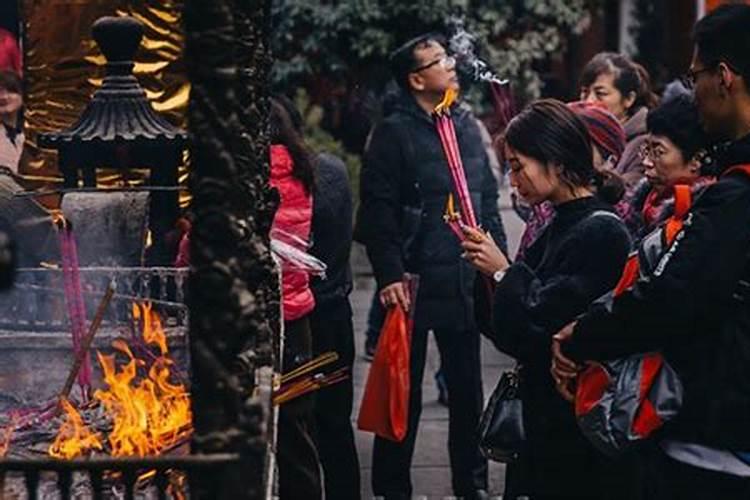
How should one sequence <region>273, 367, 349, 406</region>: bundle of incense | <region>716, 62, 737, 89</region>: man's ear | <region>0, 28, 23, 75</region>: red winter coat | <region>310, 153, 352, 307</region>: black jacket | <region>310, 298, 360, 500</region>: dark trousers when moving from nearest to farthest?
1. <region>716, 62, 737, 89</region>: man's ear
2. <region>273, 367, 349, 406</region>: bundle of incense
3. <region>310, 153, 352, 307</region>: black jacket
4. <region>310, 298, 360, 500</region>: dark trousers
5. <region>0, 28, 23, 75</region>: red winter coat

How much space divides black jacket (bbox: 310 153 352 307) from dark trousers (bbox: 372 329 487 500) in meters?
0.81

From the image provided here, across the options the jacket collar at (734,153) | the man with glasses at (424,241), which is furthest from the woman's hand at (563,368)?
the man with glasses at (424,241)

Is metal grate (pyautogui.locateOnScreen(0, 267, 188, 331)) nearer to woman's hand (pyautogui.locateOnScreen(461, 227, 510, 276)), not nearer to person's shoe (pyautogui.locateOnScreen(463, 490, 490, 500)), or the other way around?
woman's hand (pyautogui.locateOnScreen(461, 227, 510, 276))

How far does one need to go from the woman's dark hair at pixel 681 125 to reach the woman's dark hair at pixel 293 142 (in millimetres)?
1808

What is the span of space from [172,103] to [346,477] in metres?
2.42

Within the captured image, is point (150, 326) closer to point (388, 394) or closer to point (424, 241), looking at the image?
point (388, 394)

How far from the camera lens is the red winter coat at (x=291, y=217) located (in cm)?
723

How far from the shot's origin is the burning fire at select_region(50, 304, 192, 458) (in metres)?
5.19

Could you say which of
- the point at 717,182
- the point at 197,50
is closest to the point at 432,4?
the point at 717,182

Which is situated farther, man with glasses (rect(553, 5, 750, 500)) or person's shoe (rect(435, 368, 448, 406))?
person's shoe (rect(435, 368, 448, 406))

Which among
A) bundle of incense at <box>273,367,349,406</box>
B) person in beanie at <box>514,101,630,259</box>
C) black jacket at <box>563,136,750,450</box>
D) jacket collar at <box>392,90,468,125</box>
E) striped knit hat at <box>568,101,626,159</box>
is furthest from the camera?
jacket collar at <box>392,90,468,125</box>

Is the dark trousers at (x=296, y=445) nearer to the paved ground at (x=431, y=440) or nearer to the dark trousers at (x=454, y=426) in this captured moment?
the dark trousers at (x=454, y=426)

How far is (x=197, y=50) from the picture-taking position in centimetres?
339

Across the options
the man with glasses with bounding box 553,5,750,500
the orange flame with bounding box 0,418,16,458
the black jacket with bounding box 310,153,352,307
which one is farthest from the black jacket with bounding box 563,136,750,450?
the black jacket with bounding box 310,153,352,307
